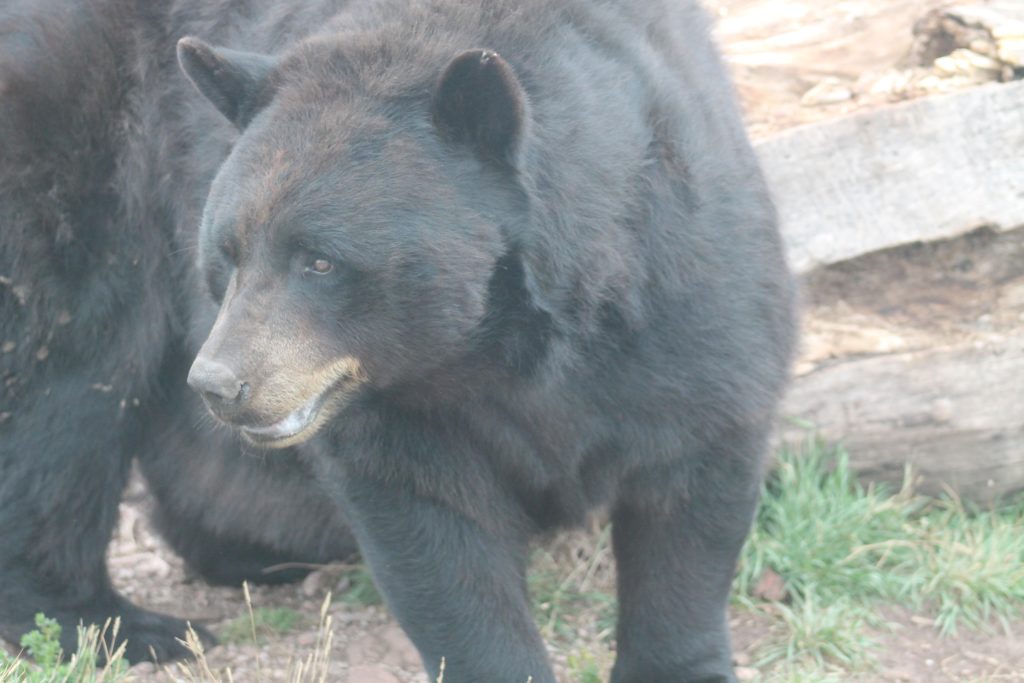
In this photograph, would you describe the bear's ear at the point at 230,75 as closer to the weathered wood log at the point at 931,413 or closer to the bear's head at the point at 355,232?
the bear's head at the point at 355,232

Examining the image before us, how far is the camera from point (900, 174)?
17.4 ft

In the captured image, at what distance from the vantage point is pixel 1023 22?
536 centimetres

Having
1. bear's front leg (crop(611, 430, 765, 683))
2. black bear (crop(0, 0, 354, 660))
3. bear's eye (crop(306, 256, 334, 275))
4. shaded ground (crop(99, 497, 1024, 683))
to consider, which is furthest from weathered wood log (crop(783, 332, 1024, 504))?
bear's eye (crop(306, 256, 334, 275))

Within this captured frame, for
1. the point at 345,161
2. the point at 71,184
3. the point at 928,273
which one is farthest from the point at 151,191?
the point at 928,273

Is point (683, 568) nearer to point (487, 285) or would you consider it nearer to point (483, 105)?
point (487, 285)

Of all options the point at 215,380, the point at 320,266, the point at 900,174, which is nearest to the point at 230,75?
the point at 320,266

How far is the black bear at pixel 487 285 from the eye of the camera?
132 inches

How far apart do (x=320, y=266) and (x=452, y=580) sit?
105 centimetres

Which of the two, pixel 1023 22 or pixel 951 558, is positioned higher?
pixel 1023 22

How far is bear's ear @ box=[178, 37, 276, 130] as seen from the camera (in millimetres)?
3564

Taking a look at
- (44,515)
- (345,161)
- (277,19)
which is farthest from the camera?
(44,515)

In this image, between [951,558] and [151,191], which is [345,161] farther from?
[951,558]

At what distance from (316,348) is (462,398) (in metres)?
0.49

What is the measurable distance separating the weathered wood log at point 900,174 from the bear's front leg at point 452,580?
2017 millimetres
